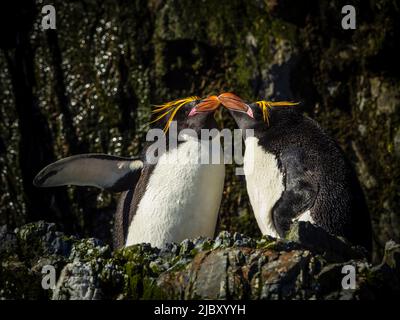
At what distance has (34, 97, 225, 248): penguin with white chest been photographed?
12.9 ft

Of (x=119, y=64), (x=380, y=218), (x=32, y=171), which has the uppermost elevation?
(x=119, y=64)

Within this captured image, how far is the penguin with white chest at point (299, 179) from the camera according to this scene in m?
3.83

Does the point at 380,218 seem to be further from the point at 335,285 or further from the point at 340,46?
the point at 335,285

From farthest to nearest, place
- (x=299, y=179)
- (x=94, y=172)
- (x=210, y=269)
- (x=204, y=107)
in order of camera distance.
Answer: (x=94, y=172) → (x=204, y=107) → (x=299, y=179) → (x=210, y=269)

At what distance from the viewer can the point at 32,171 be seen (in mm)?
5230

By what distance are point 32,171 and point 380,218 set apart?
1938 mm

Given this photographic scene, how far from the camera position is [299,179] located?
389cm

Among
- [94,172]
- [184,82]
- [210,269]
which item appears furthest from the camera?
[184,82]

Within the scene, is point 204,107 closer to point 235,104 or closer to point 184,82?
point 235,104

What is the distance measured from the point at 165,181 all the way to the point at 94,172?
16.6 inches

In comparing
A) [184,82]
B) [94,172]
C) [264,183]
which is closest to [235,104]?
[264,183]

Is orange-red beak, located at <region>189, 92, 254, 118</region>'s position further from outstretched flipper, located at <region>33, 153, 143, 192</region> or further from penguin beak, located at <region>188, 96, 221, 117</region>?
outstretched flipper, located at <region>33, 153, 143, 192</region>

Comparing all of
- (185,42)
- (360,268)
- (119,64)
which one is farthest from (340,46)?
(360,268)

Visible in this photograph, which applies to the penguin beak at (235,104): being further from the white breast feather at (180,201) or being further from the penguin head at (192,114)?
the white breast feather at (180,201)
